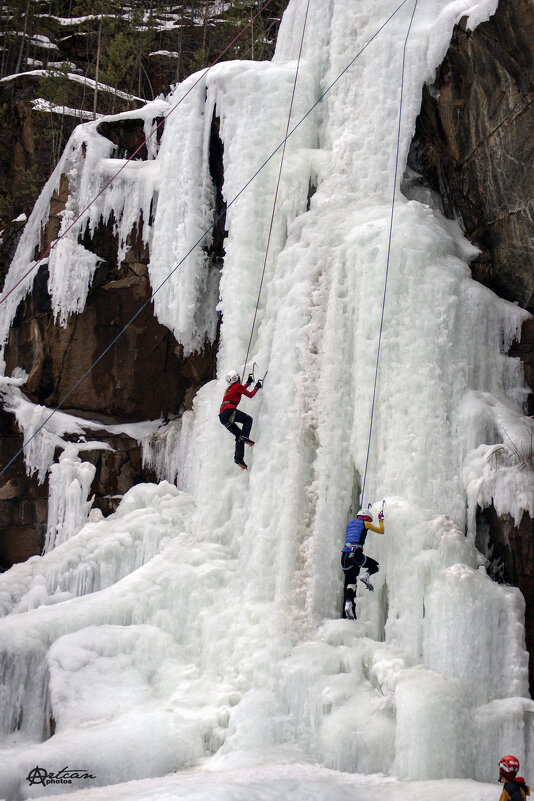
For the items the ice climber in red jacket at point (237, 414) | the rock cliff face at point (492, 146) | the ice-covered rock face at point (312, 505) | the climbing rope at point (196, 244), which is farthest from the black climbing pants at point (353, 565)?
the climbing rope at point (196, 244)

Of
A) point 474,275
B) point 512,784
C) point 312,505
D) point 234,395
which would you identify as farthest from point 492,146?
point 512,784

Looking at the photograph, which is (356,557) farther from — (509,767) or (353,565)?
(509,767)

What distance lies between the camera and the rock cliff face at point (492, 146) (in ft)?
30.1

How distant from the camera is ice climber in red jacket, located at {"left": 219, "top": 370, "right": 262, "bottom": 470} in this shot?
379 inches

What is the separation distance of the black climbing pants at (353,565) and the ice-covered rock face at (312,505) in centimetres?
23

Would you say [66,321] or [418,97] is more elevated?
[418,97]

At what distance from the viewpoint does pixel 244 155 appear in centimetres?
1150

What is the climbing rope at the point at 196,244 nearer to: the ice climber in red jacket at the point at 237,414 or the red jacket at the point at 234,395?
the ice climber in red jacket at the point at 237,414

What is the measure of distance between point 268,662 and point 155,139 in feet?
29.8

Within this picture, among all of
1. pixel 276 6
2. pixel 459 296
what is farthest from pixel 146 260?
pixel 276 6

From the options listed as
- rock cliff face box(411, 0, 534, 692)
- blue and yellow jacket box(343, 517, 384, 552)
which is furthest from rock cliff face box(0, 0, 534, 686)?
blue and yellow jacket box(343, 517, 384, 552)

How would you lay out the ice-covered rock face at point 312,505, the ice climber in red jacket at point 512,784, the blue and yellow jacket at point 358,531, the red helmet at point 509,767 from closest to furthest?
the ice climber in red jacket at point 512,784
the red helmet at point 509,767
the ice-covered rock face at point 312,505
the blue and yellow jacket at point 358,531

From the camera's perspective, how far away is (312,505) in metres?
8.89

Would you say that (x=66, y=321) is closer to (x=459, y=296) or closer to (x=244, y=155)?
(x=244, y=155)
